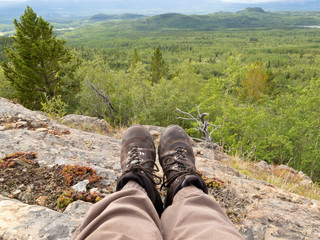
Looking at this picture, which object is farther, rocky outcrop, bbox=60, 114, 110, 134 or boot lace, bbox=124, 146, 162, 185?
rocky outcrop, bbox=60, 114, 110, 134

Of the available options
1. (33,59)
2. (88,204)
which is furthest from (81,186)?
(33,59)

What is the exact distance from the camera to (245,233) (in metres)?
2.00

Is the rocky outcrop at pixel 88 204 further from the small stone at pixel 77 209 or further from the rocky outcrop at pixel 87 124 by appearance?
the rocky outcrop at pixel 87 124

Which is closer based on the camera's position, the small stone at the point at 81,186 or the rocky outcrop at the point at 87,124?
the small stone at the point at 81,186

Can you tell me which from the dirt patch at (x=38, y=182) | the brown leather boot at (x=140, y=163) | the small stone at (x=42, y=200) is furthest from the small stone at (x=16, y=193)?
the brown leather boot at (x=140, y=163)

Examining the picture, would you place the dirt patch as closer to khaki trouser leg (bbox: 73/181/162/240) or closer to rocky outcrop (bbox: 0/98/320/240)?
rocky outcrop (bbox: 0/98/320/240)

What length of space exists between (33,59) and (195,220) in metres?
14.6

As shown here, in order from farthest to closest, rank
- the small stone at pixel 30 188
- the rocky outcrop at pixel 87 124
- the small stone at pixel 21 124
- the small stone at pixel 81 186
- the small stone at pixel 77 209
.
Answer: the rocky outcrop at pixel 87 124
the small stone at pixel 21 124
the small stone at pixel 81 186
the small stone at pixel 30 188
the small stone at pixel 77 209

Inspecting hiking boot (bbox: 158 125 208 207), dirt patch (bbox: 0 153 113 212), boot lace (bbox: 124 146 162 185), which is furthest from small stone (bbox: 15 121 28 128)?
hiking boot (bbox: 158 125 208 207)

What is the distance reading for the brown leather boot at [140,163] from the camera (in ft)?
6.70

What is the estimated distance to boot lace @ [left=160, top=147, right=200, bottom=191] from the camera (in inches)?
92.7

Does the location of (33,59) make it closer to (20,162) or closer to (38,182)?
(20,162)

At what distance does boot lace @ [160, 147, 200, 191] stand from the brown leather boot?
0.14 metres

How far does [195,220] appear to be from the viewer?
5.09 ft
